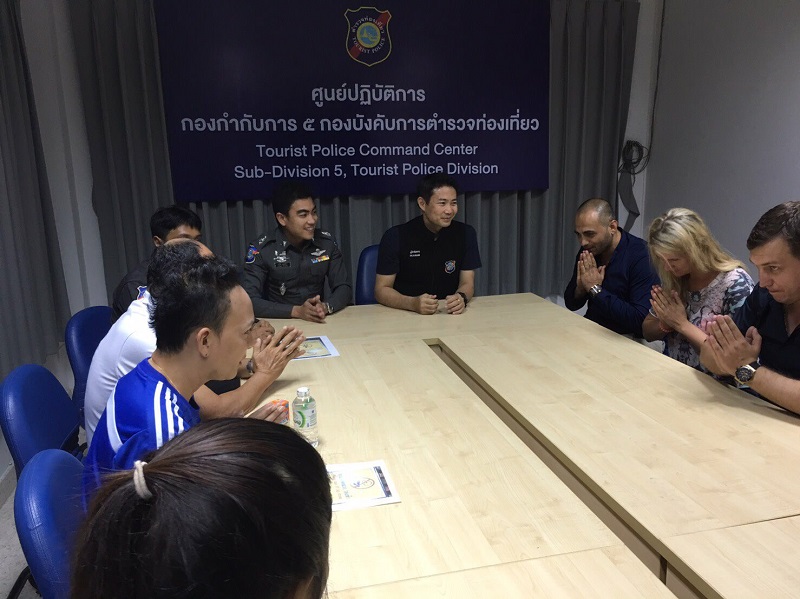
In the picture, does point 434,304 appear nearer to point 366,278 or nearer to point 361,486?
point 366,278

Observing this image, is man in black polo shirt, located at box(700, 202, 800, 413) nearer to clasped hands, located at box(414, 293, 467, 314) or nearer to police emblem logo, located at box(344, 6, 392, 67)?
clasped hands, located at box(414, 293, 467, 314)

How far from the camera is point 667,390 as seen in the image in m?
1.84

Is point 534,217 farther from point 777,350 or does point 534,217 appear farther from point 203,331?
point 203,331

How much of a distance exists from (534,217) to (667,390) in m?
2.42

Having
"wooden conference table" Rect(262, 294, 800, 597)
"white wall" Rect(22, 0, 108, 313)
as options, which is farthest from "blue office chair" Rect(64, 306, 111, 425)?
"white wall" Rect(22, 0, 108, 313)

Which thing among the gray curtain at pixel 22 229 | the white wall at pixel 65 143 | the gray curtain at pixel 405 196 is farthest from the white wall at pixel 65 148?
the gray curtain at pixel 22 229

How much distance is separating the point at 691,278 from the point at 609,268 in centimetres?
57

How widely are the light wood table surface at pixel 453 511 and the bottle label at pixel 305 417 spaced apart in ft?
0.19

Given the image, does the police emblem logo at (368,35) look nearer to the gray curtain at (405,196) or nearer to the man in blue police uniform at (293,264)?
the gray curtain at (405,196)

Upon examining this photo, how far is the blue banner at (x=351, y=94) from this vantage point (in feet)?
11.1

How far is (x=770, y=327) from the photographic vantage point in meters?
1.80

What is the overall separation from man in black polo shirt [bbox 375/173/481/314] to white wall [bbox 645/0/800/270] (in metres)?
1.60

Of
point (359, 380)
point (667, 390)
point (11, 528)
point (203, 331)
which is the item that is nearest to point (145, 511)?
point (203, 331)

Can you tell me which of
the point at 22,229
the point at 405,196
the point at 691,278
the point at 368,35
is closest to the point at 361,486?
the point at 691,278
